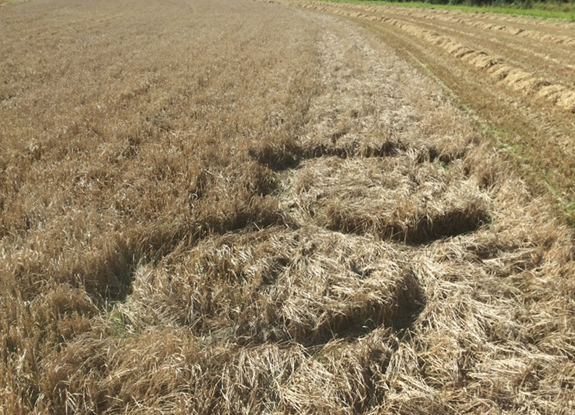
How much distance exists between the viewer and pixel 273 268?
3.86 metres

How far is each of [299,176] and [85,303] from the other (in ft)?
10.9

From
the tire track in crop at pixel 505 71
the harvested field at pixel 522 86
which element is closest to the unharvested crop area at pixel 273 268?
the harvested field at pixel 522 86

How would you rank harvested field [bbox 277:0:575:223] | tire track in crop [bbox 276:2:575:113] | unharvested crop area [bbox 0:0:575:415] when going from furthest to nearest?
tire track in crop [bbox 276:2:575:113] → harvested field [bbox 277:0:575:223] → unharvested crop area [bbox 0:0:575:415]

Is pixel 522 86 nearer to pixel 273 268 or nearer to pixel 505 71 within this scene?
pixel 505 71

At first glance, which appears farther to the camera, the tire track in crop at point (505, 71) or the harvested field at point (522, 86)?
the tire track in crop at point (505, 71)

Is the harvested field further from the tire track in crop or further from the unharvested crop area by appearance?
the unharvested crop area

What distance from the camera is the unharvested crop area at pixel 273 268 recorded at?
2.72 metres

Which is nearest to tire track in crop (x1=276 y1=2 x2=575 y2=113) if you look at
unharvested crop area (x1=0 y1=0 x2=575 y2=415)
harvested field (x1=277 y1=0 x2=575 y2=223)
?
harvested field (x1=277 y1=0 x2=575 y2=223)

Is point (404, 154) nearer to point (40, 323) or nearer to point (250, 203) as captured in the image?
point (250, 203)

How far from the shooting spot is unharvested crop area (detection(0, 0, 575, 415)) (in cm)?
272

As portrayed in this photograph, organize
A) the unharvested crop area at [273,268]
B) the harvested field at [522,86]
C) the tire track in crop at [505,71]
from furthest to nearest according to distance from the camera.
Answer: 1. the tire track in crop at [505,71]
2. the harvested field at [522,86]
3. the unharvested crop area at [273,268]

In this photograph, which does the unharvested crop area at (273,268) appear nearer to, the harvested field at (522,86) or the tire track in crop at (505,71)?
the harvested field at (522,86)

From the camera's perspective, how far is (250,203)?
484cm

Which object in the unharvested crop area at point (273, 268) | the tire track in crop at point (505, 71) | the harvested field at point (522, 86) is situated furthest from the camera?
the tire track in crop at point (505, 71)
